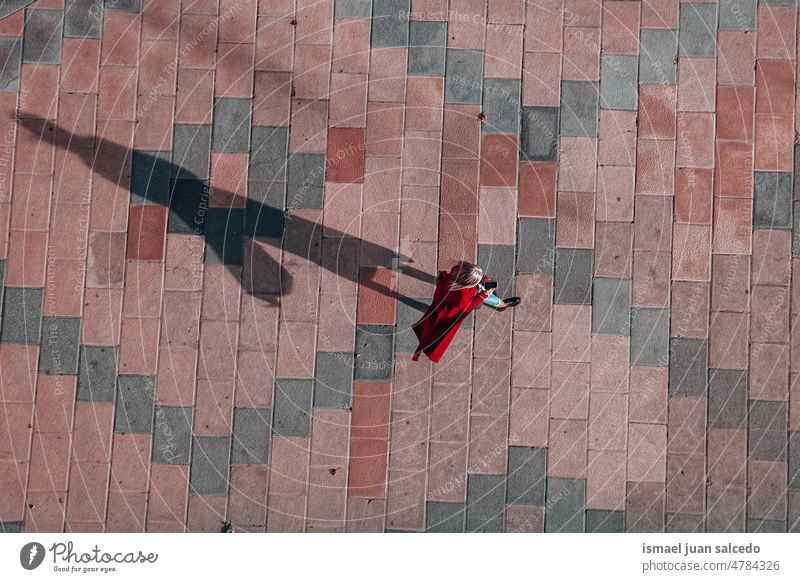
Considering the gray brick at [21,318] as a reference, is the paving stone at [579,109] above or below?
above

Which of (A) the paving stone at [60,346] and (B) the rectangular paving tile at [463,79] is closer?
(A) the paving stone at [60,346]

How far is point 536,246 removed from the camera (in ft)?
31.1

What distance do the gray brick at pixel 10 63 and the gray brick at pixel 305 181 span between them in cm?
386

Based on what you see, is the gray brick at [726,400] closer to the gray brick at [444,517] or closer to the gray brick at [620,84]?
the gray brick at [444,517]

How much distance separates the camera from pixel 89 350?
9.44m

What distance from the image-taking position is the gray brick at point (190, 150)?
956 centimetres

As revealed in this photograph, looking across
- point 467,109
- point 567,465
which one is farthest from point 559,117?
point 567,465

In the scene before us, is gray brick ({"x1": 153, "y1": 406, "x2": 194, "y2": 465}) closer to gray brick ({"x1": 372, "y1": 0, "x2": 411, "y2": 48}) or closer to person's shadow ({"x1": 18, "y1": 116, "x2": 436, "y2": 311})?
person's shadow ({"x1": 18, "y1": 116, "x2": 436, "y2": 311})

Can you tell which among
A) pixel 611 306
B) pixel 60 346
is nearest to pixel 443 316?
pixel 611 306

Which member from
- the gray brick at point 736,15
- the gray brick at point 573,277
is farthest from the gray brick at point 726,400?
the gray brick at point 736,15

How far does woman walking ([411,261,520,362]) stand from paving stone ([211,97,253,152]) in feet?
10.7

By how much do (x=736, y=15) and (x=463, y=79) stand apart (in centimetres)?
375

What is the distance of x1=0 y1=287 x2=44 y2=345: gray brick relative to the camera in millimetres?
9430

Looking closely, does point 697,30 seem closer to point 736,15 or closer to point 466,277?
point 736,15
